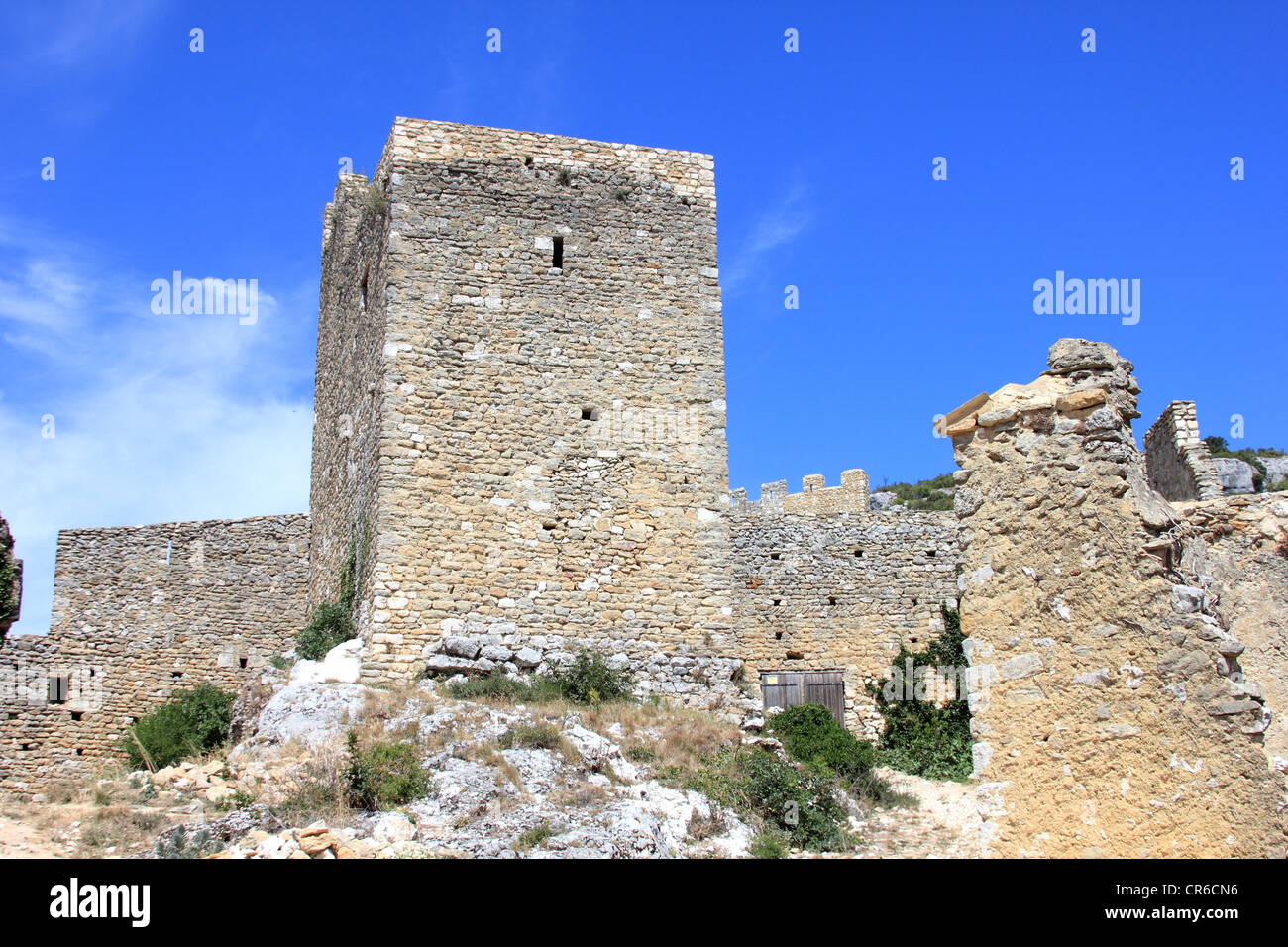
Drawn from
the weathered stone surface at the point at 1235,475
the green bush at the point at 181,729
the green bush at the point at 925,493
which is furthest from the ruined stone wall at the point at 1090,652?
the green bush at the point at 925,493

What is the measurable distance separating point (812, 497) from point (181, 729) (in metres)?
18.0

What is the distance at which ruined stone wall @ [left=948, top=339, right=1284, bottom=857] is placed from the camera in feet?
17.0

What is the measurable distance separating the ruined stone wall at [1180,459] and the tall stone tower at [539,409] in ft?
23.5


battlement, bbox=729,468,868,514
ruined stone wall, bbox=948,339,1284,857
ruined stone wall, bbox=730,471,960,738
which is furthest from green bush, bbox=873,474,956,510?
ruined stone wall, bbox=948,339,1284,857

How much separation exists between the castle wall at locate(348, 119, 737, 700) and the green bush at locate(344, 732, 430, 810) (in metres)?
2.43

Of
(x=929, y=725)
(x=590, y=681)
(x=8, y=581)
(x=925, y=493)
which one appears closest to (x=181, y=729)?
(x=8, y=581)

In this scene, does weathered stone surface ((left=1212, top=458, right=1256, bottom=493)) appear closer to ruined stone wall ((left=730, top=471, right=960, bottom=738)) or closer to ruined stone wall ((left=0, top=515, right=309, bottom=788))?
ruined stone wall ((left=730, top=471, right=960, bottom=738))

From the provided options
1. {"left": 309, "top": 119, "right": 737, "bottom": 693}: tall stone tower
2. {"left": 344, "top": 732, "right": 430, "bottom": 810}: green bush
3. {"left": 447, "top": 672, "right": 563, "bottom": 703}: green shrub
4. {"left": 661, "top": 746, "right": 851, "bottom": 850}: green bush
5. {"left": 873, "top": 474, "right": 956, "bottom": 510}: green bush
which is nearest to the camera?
{"left": 344, "top": 732, "right": 430, "bottom": 810}: green bush

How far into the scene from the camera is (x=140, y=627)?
17.2 metres

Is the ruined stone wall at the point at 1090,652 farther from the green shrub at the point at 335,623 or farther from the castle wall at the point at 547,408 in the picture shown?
the green shrub at the point at 335,623

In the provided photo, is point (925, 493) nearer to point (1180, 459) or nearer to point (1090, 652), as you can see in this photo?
point (1180, 459)

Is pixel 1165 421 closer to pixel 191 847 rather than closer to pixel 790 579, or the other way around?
pixel 790 579
